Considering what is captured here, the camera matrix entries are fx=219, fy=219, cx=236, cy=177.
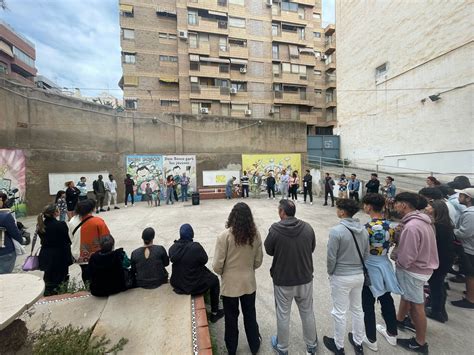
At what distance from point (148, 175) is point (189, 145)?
3075 mm

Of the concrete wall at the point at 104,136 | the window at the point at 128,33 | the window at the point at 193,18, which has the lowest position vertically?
the concrete wall at the point at 104,136

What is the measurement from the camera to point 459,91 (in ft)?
34.7

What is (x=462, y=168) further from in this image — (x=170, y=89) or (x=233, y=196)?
(x=170, y=89)

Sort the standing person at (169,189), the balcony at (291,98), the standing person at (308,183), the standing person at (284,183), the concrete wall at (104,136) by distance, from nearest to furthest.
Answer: the concrete wall at (104,136) → the standing person at (308,183) → the standing person at (284,183) → the standing person at (169,189) → the balcony at (291,98)

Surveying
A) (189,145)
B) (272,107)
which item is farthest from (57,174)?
(272,107)

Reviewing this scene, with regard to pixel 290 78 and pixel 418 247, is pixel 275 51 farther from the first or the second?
pixel 418 247

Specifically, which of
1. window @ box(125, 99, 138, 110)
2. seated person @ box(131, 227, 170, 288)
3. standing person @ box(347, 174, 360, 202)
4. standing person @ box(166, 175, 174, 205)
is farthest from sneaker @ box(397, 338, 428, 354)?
window @ box(125, 99, 138, 110)

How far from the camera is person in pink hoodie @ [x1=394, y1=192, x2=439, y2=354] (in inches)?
88.5

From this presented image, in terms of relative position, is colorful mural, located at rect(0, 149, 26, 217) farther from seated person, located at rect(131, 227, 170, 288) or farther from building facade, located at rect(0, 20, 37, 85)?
building facade, located at rect(0, 20, 37, 85)

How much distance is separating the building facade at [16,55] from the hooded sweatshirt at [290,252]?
31.9 m

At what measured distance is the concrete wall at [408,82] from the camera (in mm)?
10539

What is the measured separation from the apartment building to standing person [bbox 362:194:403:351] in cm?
2156

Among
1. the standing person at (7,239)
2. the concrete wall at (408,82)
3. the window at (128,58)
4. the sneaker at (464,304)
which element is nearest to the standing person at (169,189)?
the standing person at (7,239)

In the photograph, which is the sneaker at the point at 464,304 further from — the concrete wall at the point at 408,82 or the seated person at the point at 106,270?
the concrete wall at the point at 408,82
